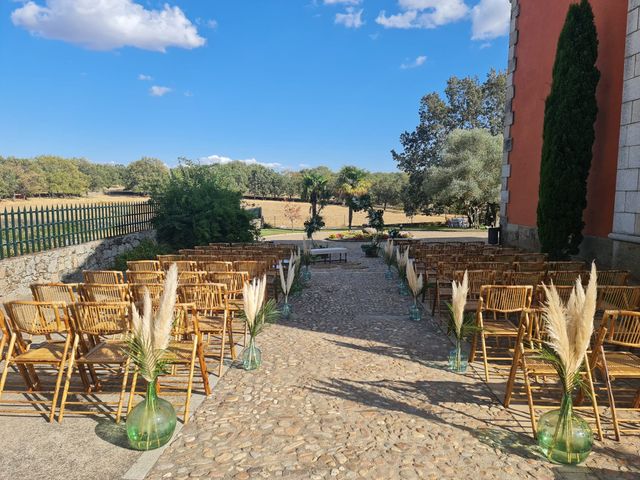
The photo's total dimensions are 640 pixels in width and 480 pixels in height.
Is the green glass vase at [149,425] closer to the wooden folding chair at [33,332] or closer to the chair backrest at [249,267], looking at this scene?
the wooden folding chair at [33,332]

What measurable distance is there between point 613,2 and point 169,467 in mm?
12792

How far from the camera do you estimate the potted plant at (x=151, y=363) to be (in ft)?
10.6

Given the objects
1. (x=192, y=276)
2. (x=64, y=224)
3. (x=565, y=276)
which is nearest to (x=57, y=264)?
(x=64, y=224)

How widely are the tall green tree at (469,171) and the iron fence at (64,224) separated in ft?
82.5

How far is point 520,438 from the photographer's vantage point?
11.6 ft

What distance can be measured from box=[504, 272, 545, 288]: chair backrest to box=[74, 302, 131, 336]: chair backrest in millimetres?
5080

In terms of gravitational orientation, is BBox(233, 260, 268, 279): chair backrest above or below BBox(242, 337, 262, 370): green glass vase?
above

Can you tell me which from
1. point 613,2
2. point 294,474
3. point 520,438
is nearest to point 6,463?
point 294,474

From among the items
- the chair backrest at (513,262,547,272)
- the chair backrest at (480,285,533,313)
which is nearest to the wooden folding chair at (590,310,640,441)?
the chair backrest at (480,285,533,313)

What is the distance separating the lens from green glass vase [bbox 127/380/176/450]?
3.25 metres

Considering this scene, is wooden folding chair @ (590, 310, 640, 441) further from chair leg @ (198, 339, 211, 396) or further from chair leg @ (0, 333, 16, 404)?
chair leg @ (0, 333, 16, 404)

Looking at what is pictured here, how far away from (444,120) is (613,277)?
145ft

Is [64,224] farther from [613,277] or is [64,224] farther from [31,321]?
[613,277]

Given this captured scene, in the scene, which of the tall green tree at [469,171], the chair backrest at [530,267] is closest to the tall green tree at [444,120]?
the tall green tree at [469,171]
